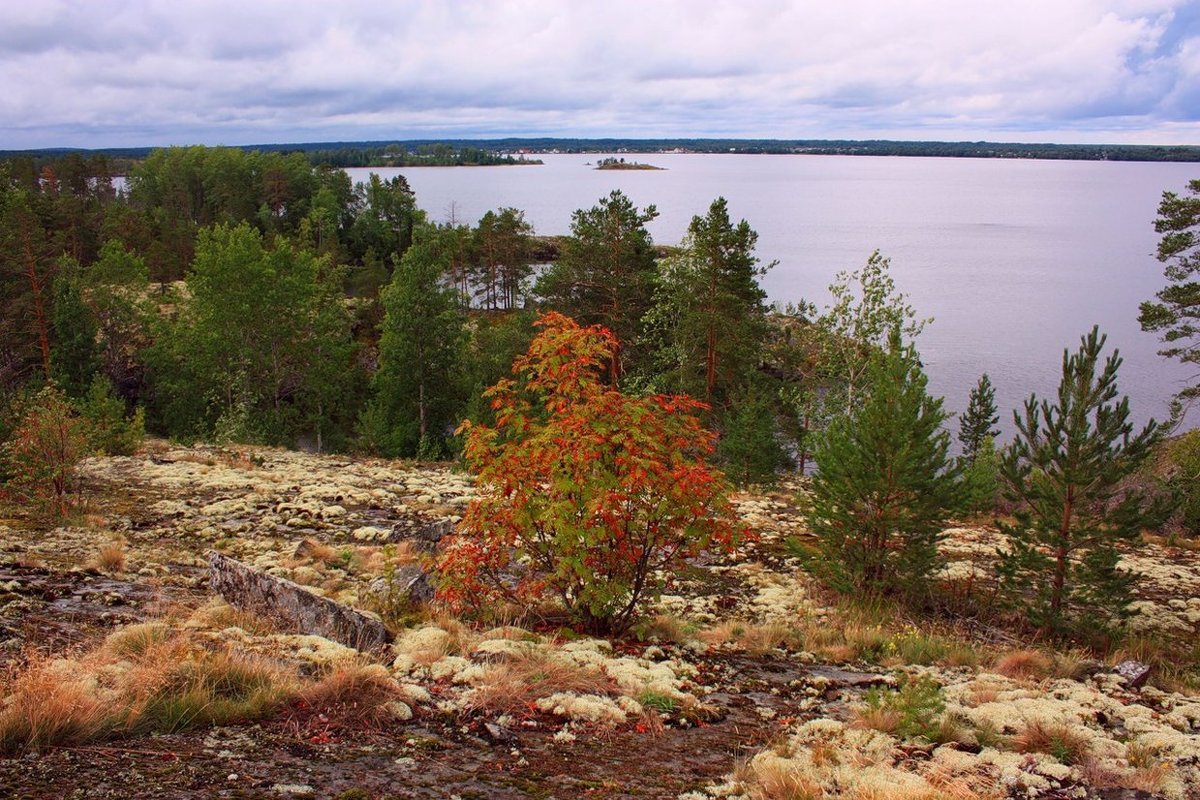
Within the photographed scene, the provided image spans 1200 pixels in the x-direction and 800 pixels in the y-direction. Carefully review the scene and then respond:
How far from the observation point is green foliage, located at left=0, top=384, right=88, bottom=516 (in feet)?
41.4

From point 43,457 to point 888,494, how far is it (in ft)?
46.8

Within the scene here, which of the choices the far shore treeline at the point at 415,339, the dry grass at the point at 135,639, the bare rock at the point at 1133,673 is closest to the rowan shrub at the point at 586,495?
the dry grass at the point at 135,639

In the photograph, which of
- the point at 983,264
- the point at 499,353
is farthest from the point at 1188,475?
the point at 983,264

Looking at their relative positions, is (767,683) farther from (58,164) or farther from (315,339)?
(58,164)

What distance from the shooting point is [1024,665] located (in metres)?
8.95

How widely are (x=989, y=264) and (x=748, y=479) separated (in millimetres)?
68610

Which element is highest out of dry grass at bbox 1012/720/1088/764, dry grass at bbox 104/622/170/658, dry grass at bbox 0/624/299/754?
dry grass at bbox 0/624/299/754

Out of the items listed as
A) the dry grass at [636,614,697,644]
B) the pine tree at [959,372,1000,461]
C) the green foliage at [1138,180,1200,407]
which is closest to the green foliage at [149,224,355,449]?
the dry grass at [636,614,697,644]

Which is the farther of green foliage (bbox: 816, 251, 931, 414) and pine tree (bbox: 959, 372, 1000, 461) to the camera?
pine tree (bbox: 959, 372, 1000, 461)

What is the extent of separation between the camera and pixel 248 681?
18.5ft

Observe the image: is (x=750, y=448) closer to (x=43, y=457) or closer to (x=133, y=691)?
(x=43, y=457)

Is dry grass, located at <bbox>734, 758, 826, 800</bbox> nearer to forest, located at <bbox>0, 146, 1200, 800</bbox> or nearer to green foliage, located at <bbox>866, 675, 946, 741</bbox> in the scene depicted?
forest, located at <bbox>0, 146, 1200, 800</bbox>

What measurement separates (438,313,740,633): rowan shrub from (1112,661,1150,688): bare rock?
4683 millimetres

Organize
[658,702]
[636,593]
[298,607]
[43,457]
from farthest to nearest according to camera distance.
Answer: [43,457] < [636,593] < [298,607] < [658,702]
